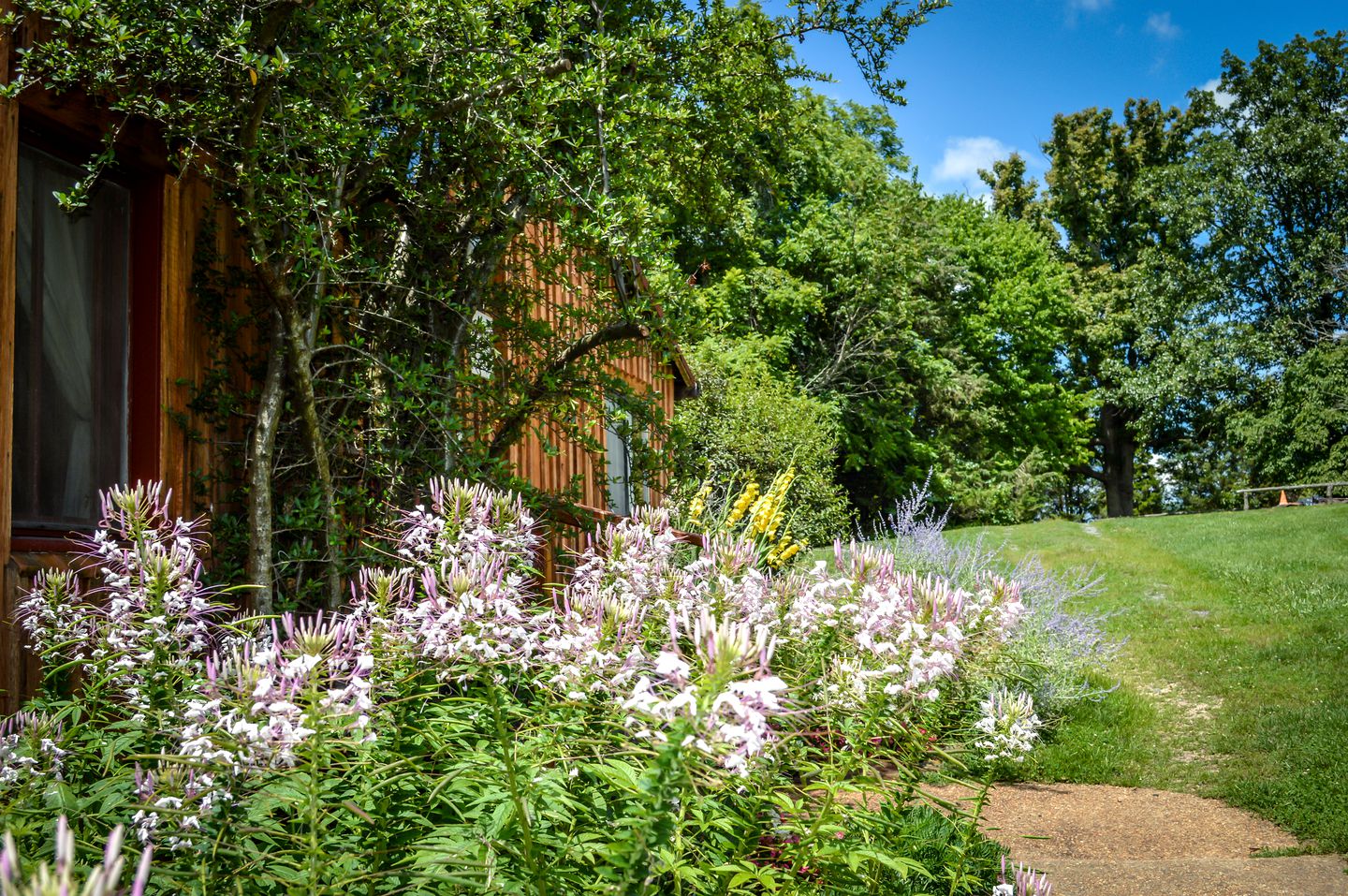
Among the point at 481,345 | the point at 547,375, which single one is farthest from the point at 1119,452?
the point at 481,345

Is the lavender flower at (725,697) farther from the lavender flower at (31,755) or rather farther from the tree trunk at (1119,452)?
the tree trunk at (1119,452)

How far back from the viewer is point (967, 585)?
26.0 ft

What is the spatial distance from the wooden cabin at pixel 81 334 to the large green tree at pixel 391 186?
0.21 meters

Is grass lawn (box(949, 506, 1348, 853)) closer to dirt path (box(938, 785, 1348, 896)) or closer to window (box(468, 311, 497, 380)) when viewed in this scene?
dirt path (box(938, 785, 1348, 896))

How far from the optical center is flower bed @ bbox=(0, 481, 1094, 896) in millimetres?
1942

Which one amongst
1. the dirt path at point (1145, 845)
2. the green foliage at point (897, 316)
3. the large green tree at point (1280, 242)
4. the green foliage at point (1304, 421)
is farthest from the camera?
the large green tree at point (1280, 242)

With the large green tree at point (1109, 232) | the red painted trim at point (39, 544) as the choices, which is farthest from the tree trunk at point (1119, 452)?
the red painted trim at point (39, 544)

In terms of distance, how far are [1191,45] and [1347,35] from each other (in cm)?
497

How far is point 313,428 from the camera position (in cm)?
486

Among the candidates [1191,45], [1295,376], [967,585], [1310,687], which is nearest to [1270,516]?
[1295,376]

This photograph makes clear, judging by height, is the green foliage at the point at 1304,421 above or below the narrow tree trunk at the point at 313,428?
above

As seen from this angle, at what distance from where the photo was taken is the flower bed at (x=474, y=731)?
1.94 metres

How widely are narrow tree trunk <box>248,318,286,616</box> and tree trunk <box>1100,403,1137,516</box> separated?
33.0 metres

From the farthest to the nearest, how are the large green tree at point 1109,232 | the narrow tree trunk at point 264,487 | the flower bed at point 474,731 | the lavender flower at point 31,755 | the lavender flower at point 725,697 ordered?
the large green tree at point 1109,232 → the narrow tree trunk at point 264,487 → the lavender flower at point 31,755 → the flower bed at point 474,731 → the lavender flower at point 725,697
